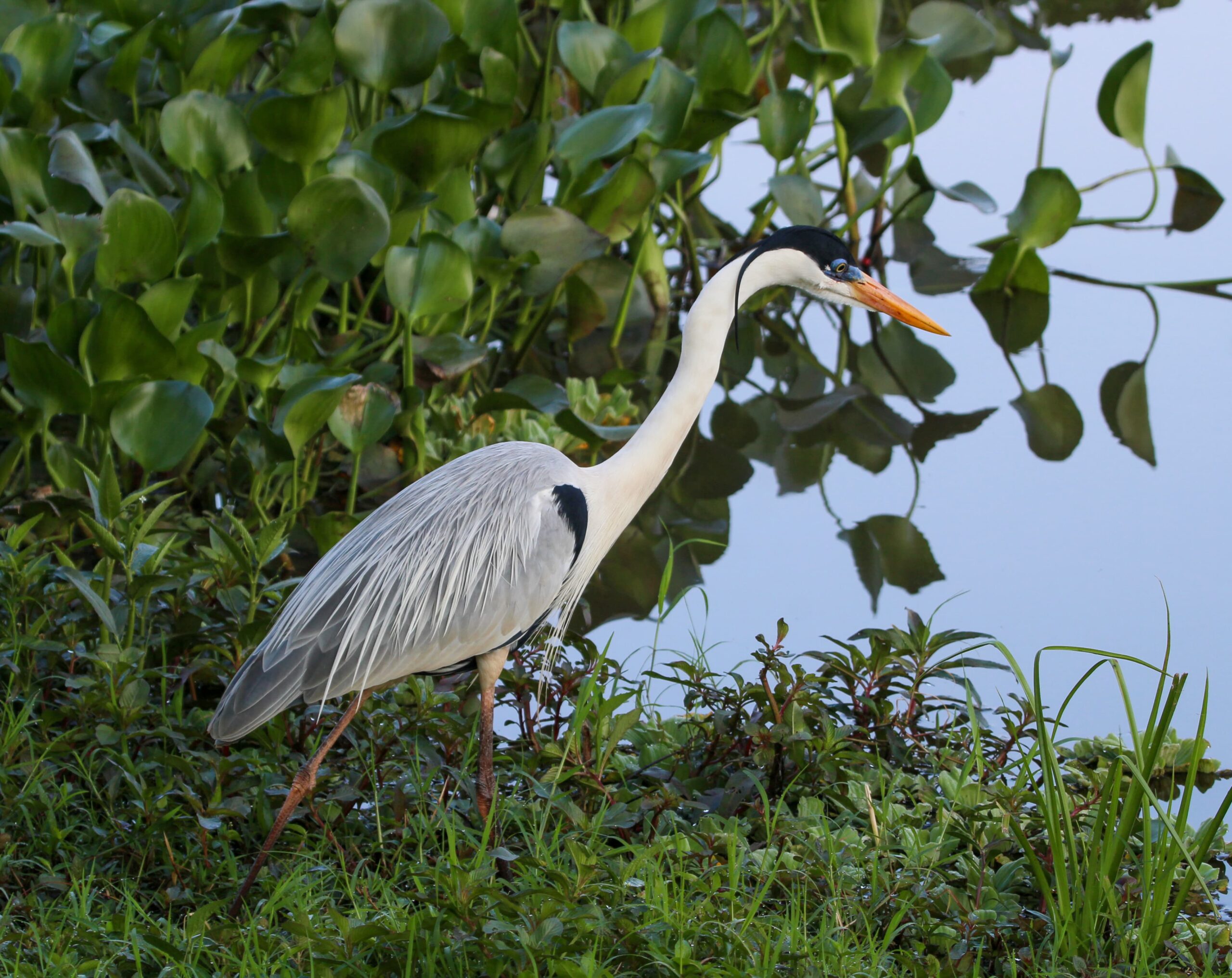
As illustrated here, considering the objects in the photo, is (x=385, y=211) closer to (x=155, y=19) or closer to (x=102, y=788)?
(x=155, y=19)

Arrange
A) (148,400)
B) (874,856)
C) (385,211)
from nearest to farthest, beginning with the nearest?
(874,856)
(148,400)
(385,211)

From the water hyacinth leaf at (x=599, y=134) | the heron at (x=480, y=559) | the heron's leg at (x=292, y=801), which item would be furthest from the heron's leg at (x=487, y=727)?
the water hyacinth leaf at (x=599, y=134)

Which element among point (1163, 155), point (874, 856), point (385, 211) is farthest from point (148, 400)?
point (1163, 155)

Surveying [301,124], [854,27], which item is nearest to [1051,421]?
[854,27]

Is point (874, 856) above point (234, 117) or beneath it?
beneath

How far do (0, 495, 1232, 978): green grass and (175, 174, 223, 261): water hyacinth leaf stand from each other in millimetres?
985

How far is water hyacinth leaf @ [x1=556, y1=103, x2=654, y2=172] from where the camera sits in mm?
4289

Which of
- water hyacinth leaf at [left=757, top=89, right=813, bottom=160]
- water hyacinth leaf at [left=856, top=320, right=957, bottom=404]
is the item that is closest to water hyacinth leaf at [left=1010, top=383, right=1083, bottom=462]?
water hyacinth leaf at [left=856, top=320, right=957, bottom=404]

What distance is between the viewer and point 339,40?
4.17m

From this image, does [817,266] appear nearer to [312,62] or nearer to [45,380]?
[45,380]

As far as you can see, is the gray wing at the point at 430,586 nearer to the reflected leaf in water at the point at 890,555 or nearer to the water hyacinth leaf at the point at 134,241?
the water hyacinth leaf at the point at 134,241

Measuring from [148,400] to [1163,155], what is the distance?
6712mm

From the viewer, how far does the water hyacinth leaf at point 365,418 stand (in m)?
3.70

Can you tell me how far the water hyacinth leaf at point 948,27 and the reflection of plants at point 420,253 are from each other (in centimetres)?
1
